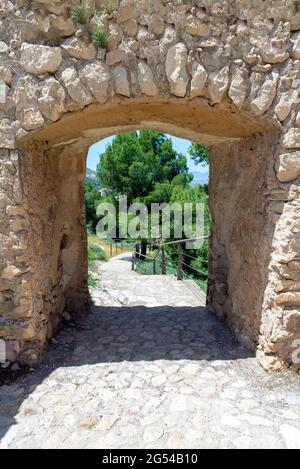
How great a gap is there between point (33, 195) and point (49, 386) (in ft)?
4.94

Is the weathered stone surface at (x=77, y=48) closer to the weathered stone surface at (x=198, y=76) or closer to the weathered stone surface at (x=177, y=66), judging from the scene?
the weathered stone surface at (x=177, y=66)

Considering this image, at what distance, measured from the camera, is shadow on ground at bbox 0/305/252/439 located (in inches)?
110

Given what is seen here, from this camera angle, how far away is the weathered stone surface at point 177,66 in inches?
103

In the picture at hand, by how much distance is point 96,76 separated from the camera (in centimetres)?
262

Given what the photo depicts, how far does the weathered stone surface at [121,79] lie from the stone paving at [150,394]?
2.21 meters

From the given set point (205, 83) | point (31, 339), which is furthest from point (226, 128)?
point (31, 339)

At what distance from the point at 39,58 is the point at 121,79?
23.9 inches

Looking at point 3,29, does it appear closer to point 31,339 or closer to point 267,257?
point 31,339

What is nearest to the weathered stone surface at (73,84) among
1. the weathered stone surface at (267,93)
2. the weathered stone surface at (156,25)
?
the weathered stone surface at (156,25)

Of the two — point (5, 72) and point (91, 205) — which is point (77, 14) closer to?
point (5, 72)

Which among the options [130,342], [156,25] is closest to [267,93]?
[156,25]

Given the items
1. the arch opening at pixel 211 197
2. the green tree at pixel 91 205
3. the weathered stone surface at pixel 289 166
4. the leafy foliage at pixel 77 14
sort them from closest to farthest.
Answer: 1. the leafy foliage at pixel 77 14
2. the weathered stone surface at pixel 289 166
3. the arch opening at pixel 211 197
4. the green tree at pixel 91 205

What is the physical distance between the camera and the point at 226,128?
10.9ft
